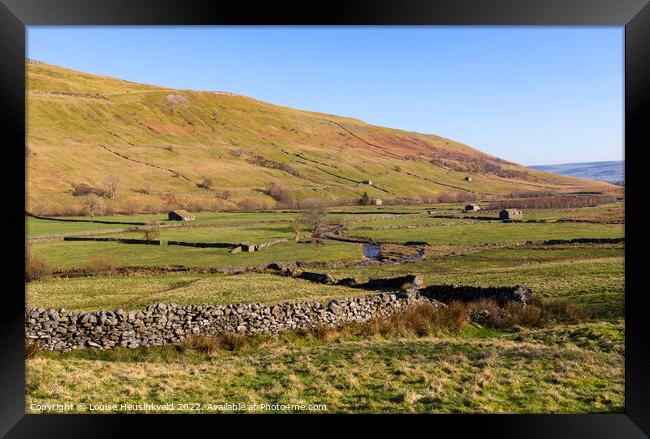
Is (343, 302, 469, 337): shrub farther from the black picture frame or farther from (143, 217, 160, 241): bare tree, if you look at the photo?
(143, 217, 160, 241): bare tree

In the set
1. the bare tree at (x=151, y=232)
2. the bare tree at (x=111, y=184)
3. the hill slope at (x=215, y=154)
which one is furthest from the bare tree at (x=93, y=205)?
the bare tree at (x=151, y=232)

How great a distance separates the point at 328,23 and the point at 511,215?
43.3 meters

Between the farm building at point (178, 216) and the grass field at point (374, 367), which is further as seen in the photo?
the farm building at point (178, 216)

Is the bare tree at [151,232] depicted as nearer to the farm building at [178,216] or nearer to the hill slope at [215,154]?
the farm building at [178,216]

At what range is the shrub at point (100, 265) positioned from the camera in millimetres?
22844

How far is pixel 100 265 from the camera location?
23500 mm

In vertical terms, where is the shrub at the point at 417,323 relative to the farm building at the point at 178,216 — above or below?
below

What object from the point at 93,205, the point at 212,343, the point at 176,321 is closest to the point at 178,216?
the point at 93,205

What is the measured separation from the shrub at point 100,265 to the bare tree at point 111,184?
67.2 ft

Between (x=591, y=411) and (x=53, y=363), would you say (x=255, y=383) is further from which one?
(x=591, y=411)

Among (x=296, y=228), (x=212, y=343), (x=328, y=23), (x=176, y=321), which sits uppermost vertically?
(x=328, y=23)

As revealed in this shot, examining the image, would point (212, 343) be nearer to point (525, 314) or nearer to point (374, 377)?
point (374, 377)

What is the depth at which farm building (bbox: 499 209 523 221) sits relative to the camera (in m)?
43.6
